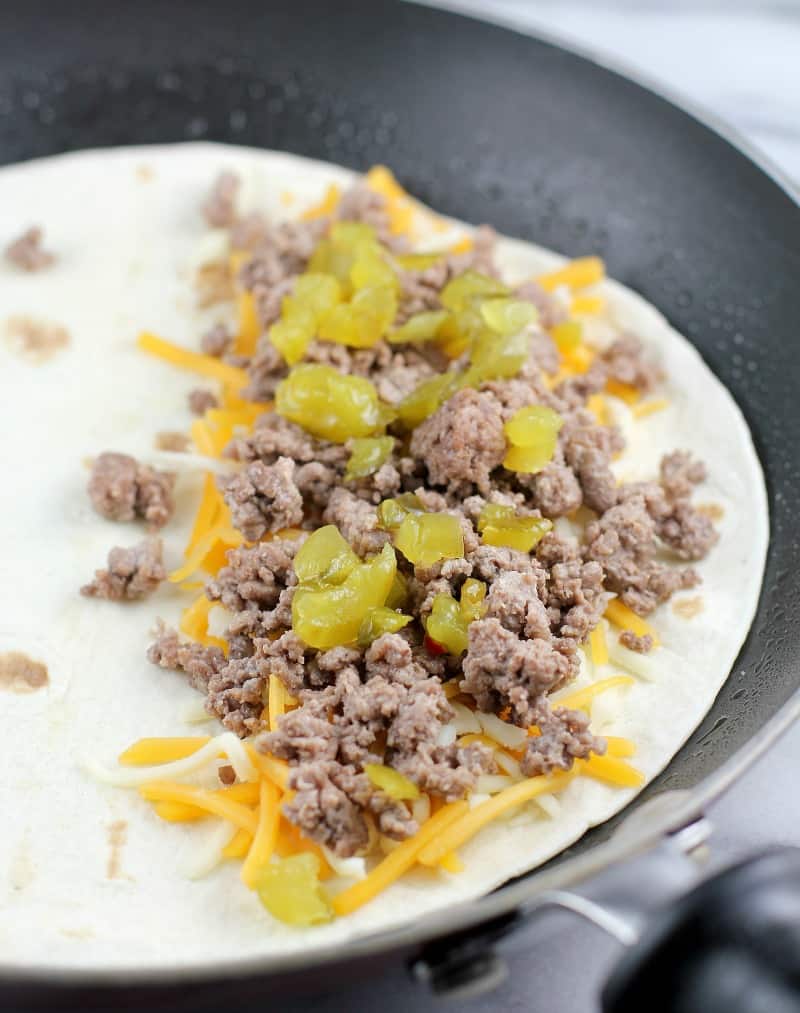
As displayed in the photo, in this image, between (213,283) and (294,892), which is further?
(213,283)

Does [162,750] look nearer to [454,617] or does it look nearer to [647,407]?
[454,617]

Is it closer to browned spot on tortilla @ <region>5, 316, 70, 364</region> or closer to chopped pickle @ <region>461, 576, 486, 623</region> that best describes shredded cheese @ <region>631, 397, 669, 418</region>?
chopped pickle @ <region>461, 576, 486, 623</region>

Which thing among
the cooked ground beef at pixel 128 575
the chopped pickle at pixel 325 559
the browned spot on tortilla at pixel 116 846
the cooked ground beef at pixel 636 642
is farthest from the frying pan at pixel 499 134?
the cooked ground beef at pixel 128 575

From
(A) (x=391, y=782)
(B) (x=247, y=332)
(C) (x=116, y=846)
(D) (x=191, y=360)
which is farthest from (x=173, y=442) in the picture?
(A) (x=391, y=782)

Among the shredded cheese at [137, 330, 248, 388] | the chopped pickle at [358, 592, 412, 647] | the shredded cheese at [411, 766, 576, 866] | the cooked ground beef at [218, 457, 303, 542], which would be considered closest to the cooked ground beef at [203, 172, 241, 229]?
the shredded cheese at [137, 330, 248, 388]

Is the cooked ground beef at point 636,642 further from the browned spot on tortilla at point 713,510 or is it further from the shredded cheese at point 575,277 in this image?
the shredded cheese at point 575,277

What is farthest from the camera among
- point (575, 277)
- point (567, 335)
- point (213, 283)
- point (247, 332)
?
point (213, 283)
